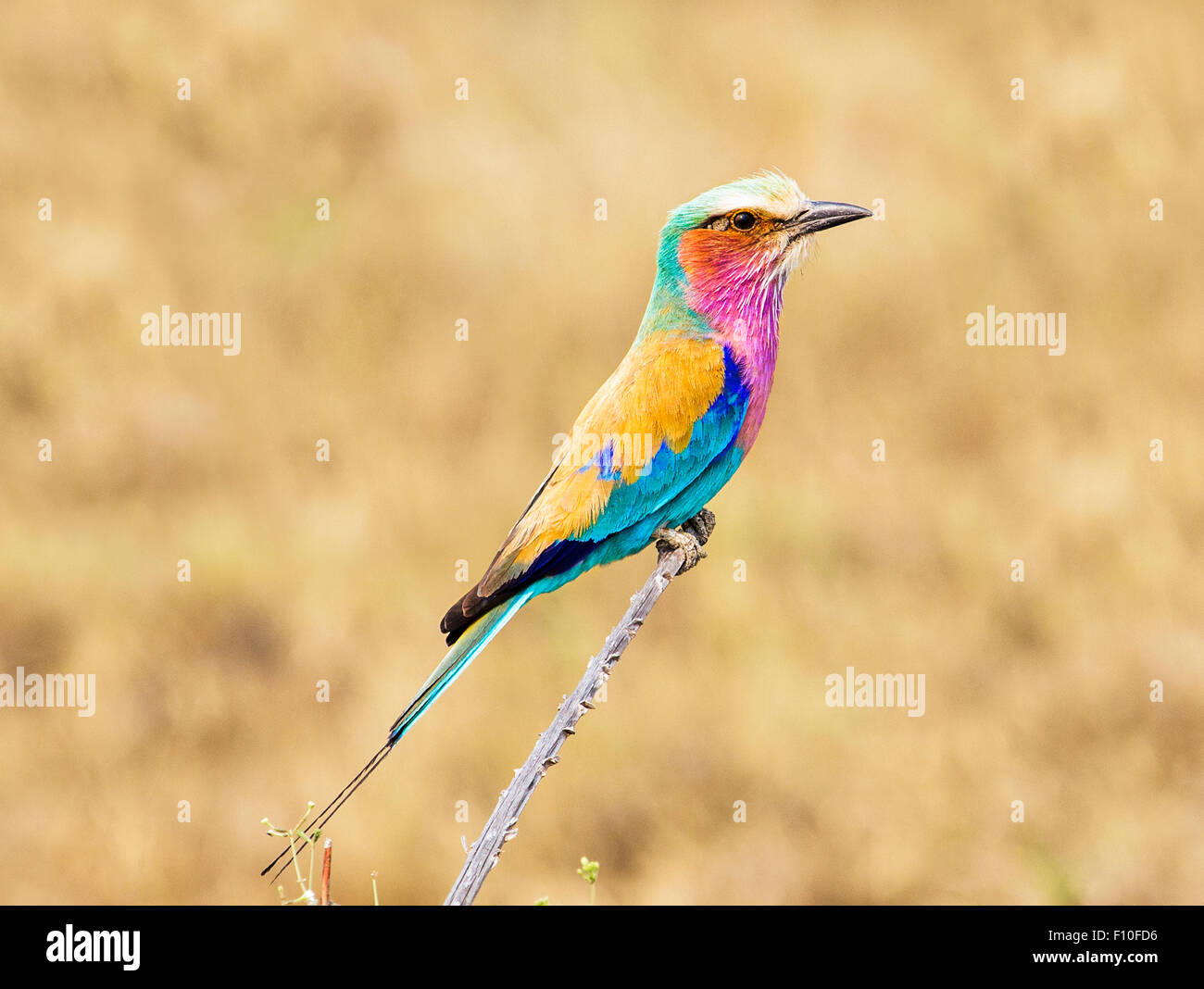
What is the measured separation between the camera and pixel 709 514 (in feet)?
14.2

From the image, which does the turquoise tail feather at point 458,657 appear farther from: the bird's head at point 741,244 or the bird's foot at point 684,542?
the bird's head at point 741,244

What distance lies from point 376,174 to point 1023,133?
562 centimetres

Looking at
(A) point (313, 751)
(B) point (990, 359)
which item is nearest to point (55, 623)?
(A) point (313, 751)

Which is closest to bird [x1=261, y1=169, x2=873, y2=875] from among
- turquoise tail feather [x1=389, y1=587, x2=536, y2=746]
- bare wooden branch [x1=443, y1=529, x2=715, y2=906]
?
turquoise tail feather [x1=389, y1=587, x2=536, y2=746]

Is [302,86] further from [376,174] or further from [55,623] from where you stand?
[55,623]

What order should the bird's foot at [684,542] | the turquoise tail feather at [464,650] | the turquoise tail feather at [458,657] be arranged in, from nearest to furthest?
the turquoise tail feather at [458,657] < the turquoise tail feather at [464,650] < the bird's foot at [684,542]

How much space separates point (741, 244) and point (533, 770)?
1.94 meters

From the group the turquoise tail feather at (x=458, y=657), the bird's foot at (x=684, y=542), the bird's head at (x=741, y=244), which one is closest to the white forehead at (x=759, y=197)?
the bird's head at (x=741, y=244)

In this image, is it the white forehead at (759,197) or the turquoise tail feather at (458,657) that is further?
the white forehead at (759,197)

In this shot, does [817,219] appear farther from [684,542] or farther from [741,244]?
[684,542]

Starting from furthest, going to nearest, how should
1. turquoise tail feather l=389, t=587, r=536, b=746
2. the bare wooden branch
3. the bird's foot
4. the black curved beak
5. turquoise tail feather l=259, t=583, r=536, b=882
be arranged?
the bird's foot < the black curved beak < turquoise tail feather l=389, t=587, r=536, b=746 < turquoise tail feather l=259, t=583, r=536, b=882 < the bare wooden branch

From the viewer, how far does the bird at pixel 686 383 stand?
12.6 feet

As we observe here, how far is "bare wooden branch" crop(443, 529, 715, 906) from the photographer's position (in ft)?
8.08

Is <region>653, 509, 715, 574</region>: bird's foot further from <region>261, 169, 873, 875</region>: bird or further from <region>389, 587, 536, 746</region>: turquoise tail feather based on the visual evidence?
<region>389, 587, 536, 746</region>: turquoise tail feather
